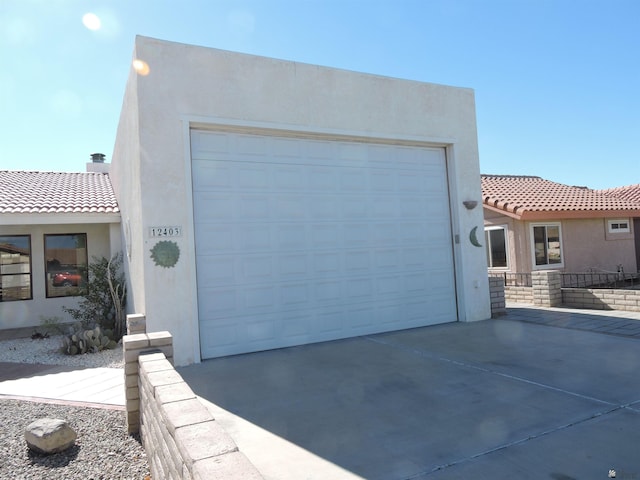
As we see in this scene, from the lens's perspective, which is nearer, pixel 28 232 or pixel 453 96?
pixel 453 96

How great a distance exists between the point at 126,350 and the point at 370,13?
7178 mm

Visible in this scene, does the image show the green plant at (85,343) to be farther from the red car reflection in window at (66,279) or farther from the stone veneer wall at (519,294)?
the stone veneer wall at (519,294)

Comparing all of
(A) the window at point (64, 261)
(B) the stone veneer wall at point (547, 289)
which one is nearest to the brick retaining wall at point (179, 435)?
(A) the window at point (64, 261)

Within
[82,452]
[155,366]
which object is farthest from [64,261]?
[155,366]

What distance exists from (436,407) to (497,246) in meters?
11.5

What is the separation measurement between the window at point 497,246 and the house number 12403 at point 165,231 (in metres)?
11.0

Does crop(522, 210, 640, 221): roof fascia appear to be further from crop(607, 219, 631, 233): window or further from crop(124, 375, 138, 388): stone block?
crop(124, 375, 138, 388): stone block

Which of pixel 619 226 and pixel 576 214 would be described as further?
pixel 619 226

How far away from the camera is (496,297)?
9703 mm

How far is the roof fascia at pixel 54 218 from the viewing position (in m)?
10.0

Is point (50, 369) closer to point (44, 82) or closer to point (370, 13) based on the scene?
point (44, 82)

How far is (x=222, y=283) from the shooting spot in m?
6.93

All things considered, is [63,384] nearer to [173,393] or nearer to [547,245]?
[173,393]

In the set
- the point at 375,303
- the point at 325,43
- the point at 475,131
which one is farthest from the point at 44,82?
the point at 475,131
